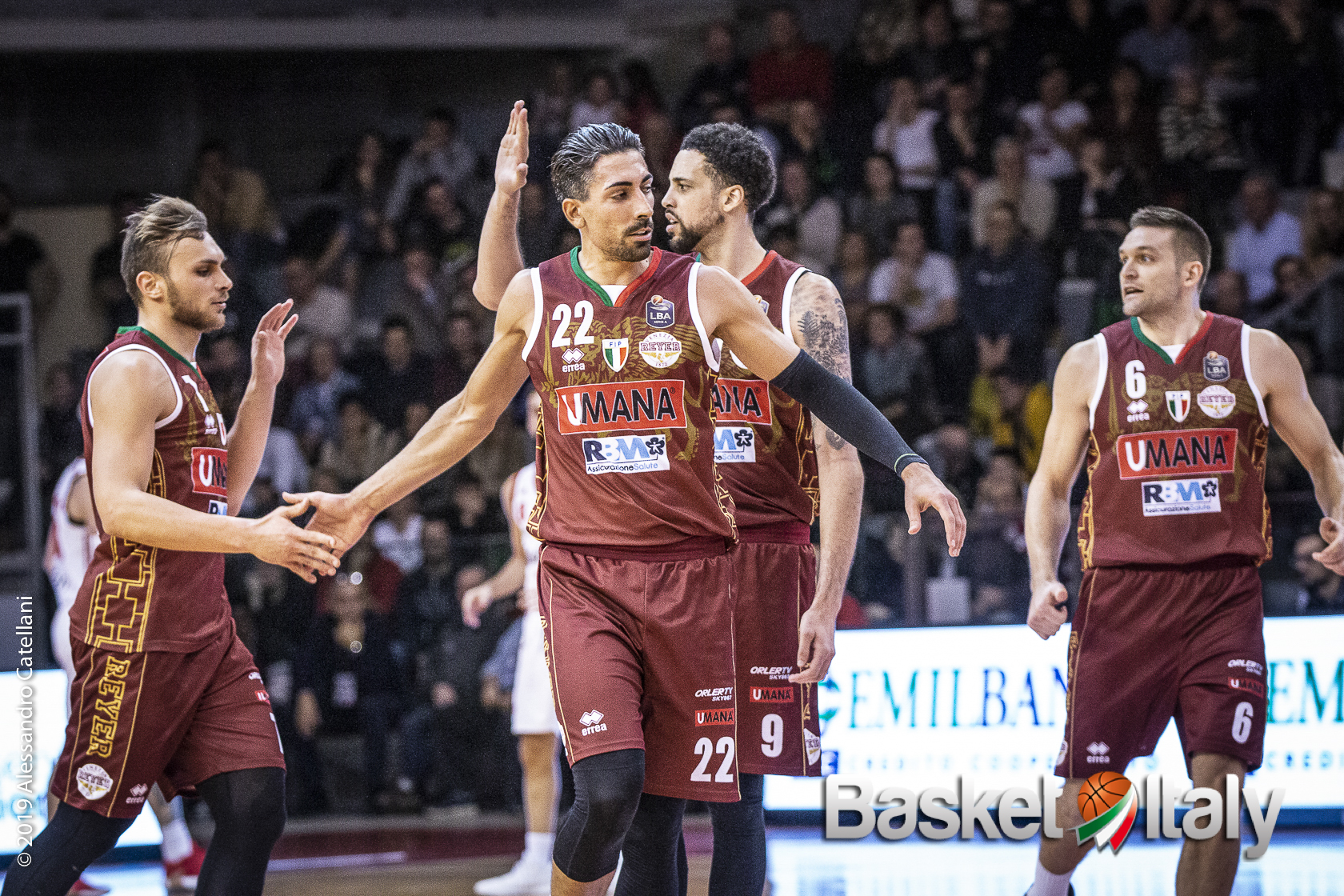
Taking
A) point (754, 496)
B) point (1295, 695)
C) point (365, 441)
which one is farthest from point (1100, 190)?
point (754, 496)

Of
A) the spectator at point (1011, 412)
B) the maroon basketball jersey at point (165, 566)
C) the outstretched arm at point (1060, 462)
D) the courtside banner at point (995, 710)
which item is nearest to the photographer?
the maroon basketball jersey at point (165, 566)

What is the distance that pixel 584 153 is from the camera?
4309 millimetres

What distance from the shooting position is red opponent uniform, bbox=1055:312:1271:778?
496cm

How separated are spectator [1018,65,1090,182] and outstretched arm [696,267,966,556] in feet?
25.7

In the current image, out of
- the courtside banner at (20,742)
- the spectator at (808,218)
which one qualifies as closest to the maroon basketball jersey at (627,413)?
the courtside banner at (20,742)

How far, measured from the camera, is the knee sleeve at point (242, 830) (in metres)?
4.25

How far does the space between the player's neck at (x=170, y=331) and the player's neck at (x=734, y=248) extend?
1718 millimetres

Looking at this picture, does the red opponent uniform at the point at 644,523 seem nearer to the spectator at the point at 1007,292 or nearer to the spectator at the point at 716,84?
the spectator at the point at 1007,292

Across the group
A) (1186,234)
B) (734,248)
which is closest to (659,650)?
(734,248)

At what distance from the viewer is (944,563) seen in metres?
8.41

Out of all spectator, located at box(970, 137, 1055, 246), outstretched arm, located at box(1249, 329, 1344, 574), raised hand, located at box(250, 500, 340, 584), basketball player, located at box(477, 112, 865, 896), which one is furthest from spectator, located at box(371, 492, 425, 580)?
outstretched arm, located at box(1249, 329, 1344, 574)

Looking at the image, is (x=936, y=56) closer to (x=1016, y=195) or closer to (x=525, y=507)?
(x=1016, y=195)

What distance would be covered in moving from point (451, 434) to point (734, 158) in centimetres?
144

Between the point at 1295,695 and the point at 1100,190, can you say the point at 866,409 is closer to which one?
the point at 1295,695
